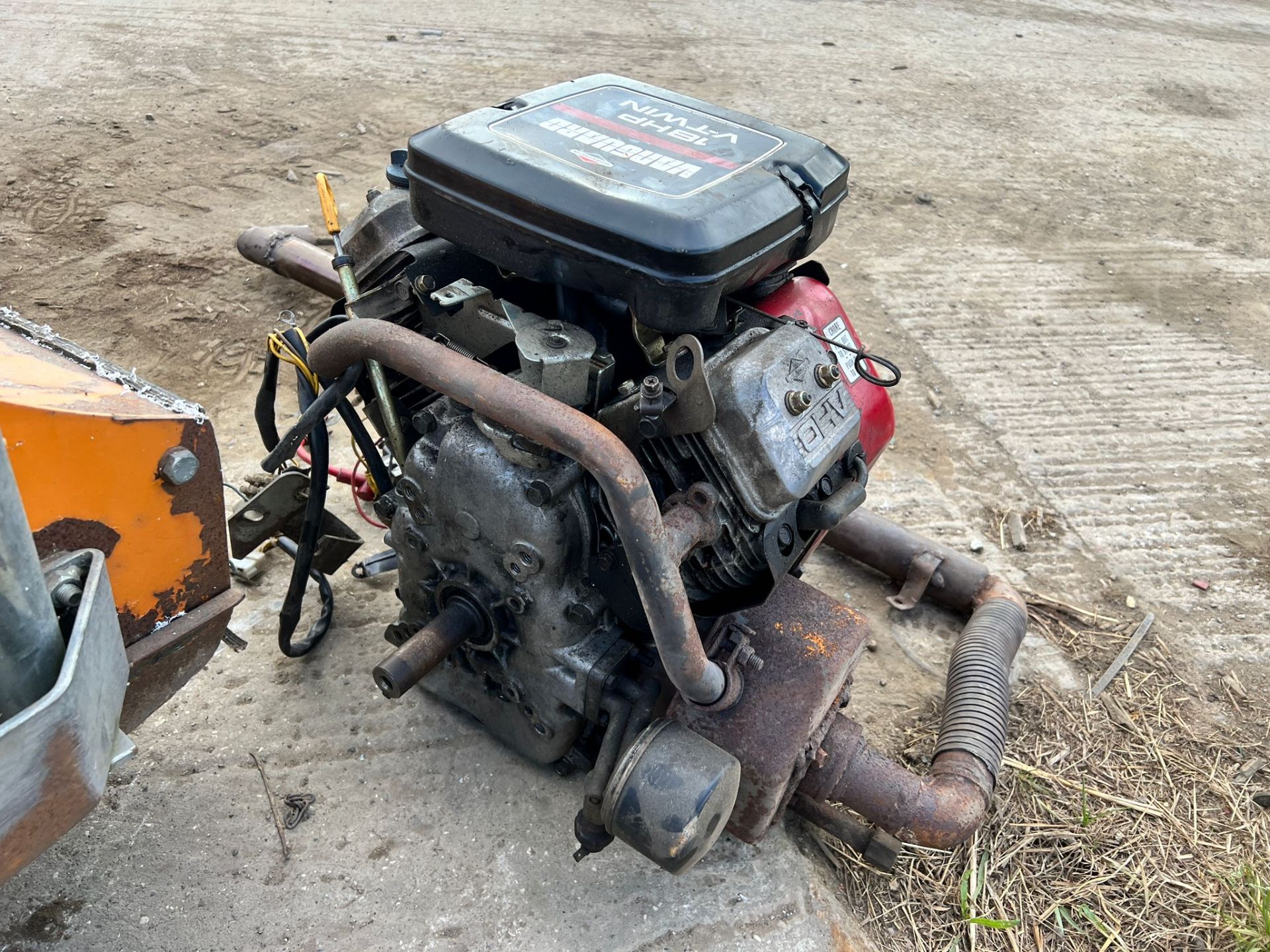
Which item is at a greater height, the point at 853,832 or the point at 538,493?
the point at 538,493

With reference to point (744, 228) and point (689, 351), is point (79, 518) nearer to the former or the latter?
point (689, 351)

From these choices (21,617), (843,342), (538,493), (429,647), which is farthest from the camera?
(843,342)

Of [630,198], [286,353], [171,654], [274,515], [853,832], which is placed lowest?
[853,832]

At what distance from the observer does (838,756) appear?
203 cm

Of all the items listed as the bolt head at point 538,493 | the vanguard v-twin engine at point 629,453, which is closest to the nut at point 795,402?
the vanguard v-twin engine at point 629,453

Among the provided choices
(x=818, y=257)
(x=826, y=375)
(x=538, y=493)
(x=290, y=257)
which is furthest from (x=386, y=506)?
(x=818, y=257)

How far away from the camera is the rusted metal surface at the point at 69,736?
1.03 meters

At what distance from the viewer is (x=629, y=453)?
149cm

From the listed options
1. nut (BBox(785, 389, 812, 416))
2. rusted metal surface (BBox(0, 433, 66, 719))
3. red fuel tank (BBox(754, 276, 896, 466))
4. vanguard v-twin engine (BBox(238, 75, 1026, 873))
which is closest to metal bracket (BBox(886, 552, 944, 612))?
vanguard v-twin engine (BBox(238, 75, 1026, 873))

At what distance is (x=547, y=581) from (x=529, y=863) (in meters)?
0.68

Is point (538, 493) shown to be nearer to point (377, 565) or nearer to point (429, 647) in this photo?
point (429, 647)

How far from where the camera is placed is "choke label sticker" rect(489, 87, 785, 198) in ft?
5.84

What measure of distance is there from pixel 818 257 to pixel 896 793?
10.7 feet

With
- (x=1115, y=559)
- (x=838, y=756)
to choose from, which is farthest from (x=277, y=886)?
(x=1115, y=559)
